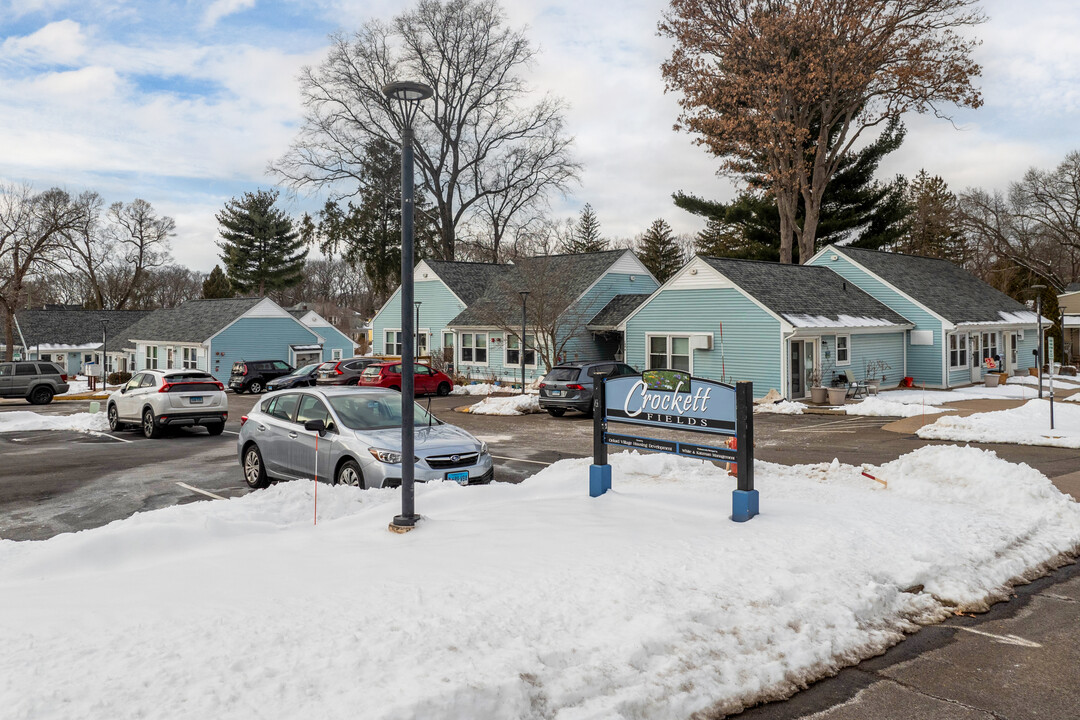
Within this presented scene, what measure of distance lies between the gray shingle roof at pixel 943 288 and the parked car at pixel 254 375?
2657 centimetres

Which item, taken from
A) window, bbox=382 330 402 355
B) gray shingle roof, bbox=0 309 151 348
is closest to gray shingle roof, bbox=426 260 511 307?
window, bbox=382 330 402 355

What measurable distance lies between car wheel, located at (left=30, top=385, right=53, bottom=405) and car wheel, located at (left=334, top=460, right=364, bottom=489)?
29.5 metres

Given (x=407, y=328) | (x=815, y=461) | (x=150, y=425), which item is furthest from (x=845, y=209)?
(x=407, y=328)

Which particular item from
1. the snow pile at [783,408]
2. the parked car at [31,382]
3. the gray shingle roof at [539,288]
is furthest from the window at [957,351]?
the parked car at [31,382]

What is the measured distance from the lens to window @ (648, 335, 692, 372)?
1166 inches

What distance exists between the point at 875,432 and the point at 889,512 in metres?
11.3

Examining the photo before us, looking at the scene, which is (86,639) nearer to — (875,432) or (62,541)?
(62,541)

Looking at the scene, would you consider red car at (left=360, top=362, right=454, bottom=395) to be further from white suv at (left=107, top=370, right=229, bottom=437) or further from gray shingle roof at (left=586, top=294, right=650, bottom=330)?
white suv at (left=107, top=370, right=229, bottom=437)

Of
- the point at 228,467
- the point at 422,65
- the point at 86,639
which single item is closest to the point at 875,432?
the point at 228,467

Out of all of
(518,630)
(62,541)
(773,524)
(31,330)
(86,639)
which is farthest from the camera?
(31,330)

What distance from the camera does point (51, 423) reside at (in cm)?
2191

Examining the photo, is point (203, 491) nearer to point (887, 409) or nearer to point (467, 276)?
point (887, 409)

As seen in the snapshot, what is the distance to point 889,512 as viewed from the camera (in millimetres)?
8336

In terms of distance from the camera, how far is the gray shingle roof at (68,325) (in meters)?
61.0
